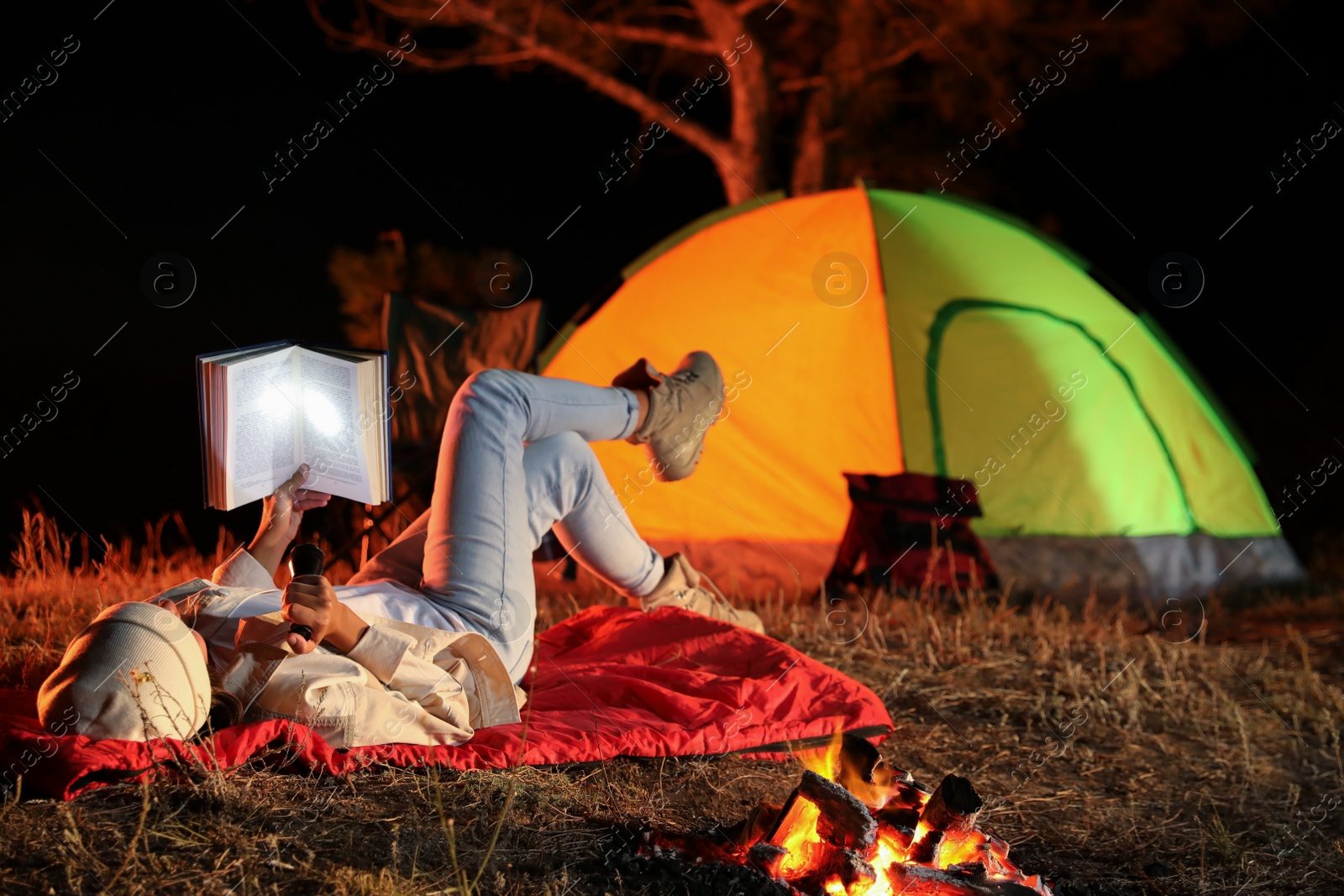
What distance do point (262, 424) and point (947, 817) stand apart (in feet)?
4.54

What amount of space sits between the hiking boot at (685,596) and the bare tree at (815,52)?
3.69m

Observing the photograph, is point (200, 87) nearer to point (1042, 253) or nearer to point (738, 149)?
point (738, 149)

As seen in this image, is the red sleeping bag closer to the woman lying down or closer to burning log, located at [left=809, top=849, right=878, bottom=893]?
the woman lying down

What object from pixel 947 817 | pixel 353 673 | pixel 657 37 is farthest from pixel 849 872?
pixel 657 37

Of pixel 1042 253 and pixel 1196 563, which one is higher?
pixel 1042 253

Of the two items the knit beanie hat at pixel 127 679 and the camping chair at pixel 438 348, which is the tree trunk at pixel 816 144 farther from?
the knit beanie hat at pixel 127 679

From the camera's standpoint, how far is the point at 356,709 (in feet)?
5.94

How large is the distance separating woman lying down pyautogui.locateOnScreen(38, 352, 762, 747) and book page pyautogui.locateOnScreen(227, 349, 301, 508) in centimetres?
6

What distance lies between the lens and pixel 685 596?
2.67m

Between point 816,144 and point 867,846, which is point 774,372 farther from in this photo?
point 867,846

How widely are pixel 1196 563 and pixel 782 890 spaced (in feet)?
Result: 10.7

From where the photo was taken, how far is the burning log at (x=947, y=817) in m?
1.60

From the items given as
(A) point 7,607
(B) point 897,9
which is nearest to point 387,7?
(B) point 897,9

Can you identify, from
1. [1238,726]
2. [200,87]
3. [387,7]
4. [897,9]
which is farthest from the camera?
[200,87]
